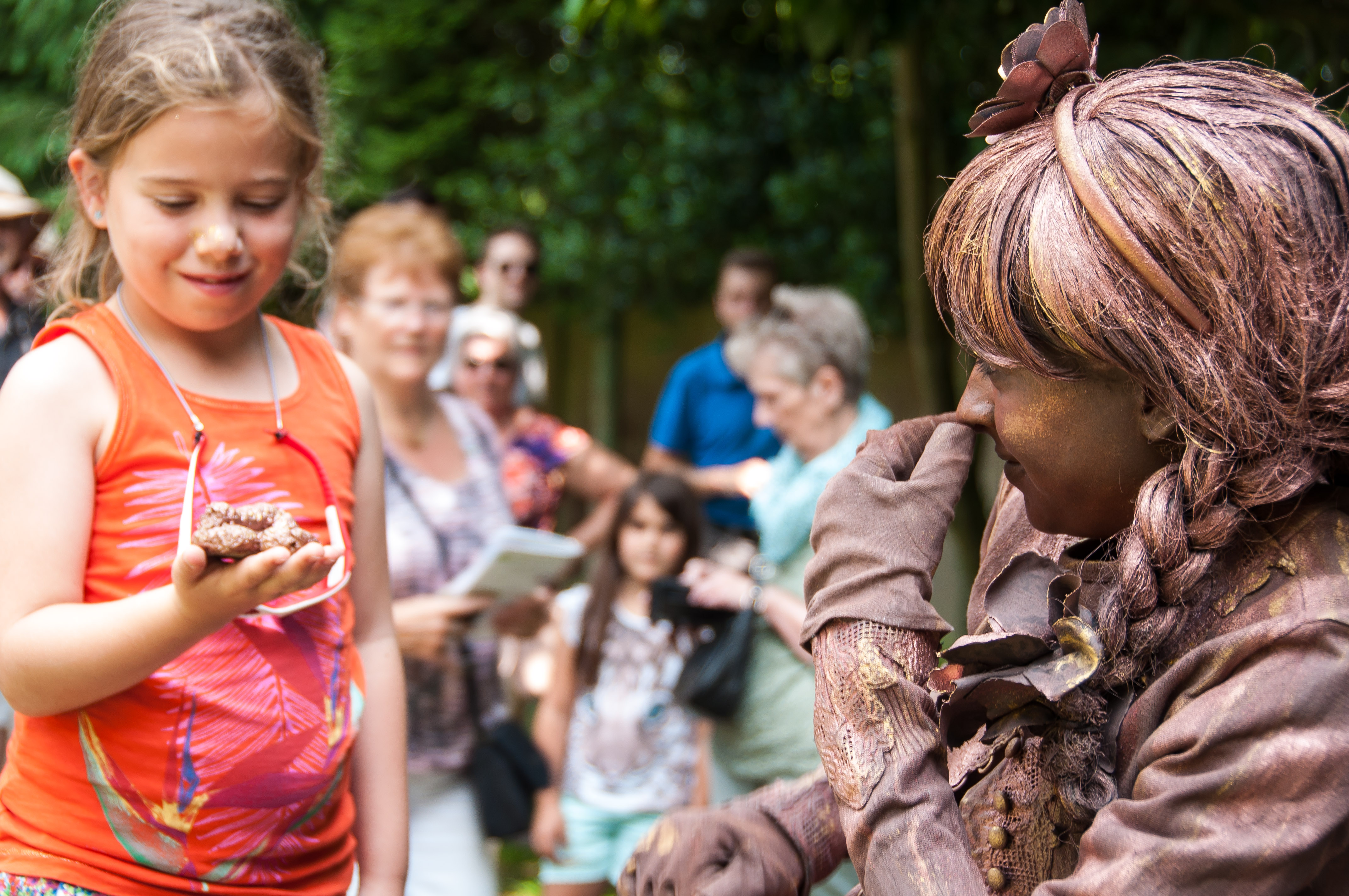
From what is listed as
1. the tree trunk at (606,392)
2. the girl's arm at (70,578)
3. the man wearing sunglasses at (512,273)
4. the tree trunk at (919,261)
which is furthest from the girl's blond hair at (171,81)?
the tree trunk at (606,392)

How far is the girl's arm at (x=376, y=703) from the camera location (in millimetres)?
1818

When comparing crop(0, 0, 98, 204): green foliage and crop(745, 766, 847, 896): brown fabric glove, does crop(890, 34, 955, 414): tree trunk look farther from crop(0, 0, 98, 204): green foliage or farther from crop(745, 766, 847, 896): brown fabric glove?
crop(0, 0, 98, 204): green foliage

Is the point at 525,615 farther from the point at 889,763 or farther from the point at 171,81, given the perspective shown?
the point at 889,763

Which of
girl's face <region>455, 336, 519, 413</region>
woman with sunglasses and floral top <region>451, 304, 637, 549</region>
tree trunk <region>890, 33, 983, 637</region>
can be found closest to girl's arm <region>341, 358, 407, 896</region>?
woman with sunglasses and floral top <region>451, 304, 637, 549</region>

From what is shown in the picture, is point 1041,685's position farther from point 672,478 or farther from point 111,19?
point 672,478

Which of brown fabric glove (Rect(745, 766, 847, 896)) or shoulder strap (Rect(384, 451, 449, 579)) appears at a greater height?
brown fabric glove (Rect(745, 766, 847, 896))

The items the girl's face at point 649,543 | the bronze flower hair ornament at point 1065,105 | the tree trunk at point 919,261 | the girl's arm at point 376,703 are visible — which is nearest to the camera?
the bronze flower hair ornament at point 1065,105

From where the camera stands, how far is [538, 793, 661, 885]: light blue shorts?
369cm

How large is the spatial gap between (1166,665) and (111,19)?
170cm

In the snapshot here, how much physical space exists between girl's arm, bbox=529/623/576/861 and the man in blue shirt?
50.0 inches

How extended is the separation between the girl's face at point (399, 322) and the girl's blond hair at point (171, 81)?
1325mm

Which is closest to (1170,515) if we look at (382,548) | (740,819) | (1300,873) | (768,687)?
(1300,873)

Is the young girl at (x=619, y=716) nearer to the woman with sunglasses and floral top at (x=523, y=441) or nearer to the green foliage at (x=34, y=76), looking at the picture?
the woman with sunglasses and floral top at (x=523, y=441)

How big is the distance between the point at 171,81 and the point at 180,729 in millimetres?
867
